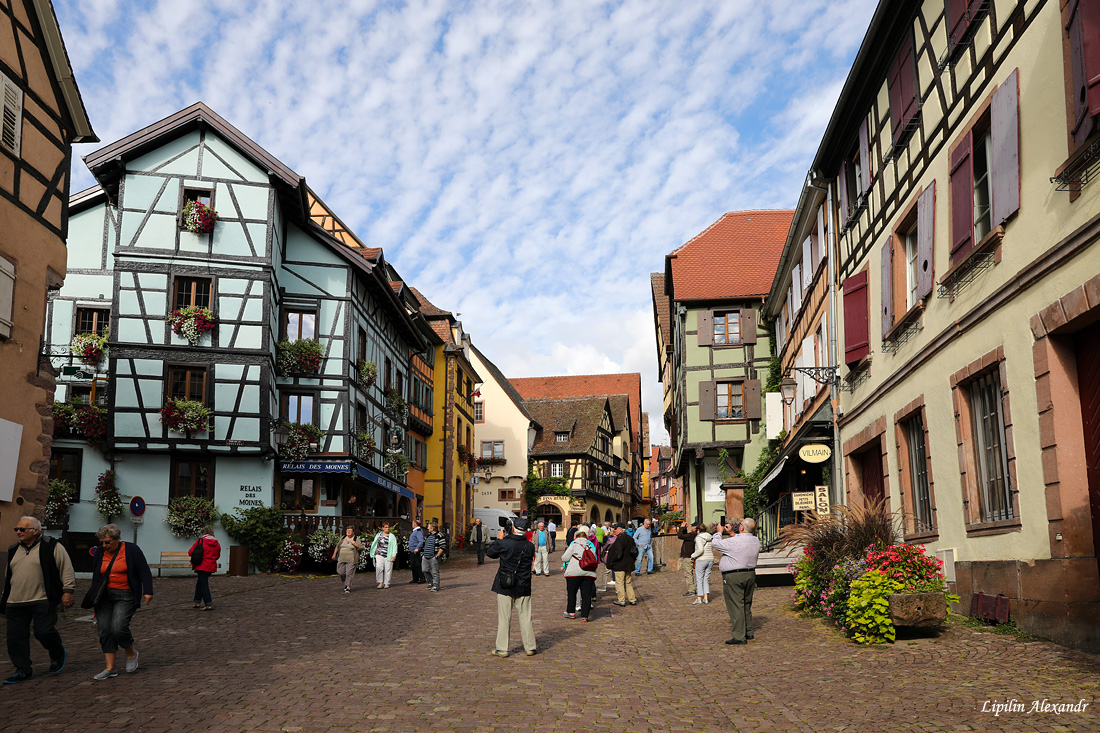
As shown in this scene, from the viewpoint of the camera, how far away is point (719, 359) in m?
34.7

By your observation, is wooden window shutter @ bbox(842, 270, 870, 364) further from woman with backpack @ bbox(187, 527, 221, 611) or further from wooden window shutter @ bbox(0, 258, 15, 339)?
wooden window shutter @ bbox(0, 258, 15, 339)

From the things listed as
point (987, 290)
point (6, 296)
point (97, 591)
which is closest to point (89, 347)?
point (6, 296)

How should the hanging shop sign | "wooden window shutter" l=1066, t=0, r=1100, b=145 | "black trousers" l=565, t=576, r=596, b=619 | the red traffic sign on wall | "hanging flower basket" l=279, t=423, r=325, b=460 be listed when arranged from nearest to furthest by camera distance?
1. "wooden window shutter" l=1066, t=0, r=1100, b=145
2. "black trousers" l=565, t=576, r=596, b=619
3. the hanging shop sign
4. the red traffic sign on wall
5. "hanging flower basket" l=279, t=423, r=325, b=460

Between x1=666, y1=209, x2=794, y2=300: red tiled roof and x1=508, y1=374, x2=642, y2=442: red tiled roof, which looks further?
x1=508, y1=374, x2=642, y2=442: red tiled roof

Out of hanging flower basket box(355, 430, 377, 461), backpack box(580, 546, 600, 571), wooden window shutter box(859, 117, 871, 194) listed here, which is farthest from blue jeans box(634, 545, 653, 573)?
wooden window shutter box(859, 117, 871, 194)

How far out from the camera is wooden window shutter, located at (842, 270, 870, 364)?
54.0 ft

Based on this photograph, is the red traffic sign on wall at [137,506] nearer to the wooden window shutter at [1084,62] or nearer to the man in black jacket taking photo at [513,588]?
the man in black jacket taking photo at [513,588]

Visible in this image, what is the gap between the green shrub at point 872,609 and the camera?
10.1m

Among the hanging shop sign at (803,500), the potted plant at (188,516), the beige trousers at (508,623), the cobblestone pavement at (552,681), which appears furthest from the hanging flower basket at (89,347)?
the beige trousers at (508,623)

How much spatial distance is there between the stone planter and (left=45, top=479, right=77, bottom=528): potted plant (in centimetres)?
2093

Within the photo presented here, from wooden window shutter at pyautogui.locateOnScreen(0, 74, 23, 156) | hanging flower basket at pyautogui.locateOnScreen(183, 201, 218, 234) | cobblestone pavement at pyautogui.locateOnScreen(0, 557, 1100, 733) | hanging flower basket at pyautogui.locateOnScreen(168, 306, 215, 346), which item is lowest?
cobblestone pavement at pyautogui.locateOnScreen(0, 557, 1100, 733)

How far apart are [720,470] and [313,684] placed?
89.5ft

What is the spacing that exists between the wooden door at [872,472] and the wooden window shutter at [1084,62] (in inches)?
333

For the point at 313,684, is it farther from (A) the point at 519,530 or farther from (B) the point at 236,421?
(B) the point at 236,421
